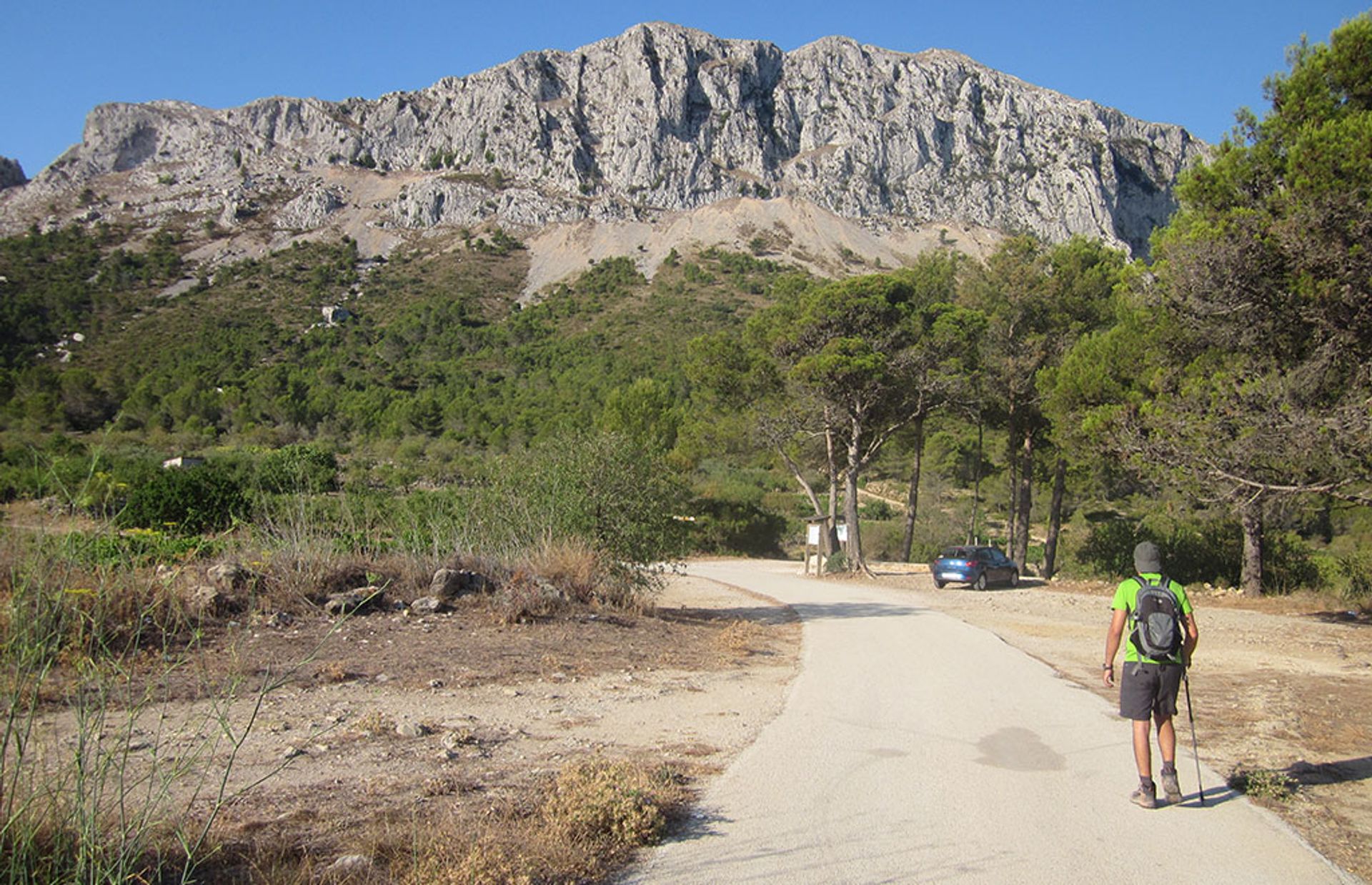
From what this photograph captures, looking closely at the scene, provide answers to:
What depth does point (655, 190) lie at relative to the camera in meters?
123

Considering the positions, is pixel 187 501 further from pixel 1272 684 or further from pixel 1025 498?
pixel 1025 498

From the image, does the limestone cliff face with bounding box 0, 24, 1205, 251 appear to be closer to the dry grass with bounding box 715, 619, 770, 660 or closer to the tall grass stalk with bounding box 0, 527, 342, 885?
the dry grass with bounding box 715, 619, 770, 660

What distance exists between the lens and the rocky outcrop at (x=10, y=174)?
12388 centimetres

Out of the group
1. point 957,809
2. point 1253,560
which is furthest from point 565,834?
point 1253,560

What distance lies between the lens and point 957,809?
4.98 m

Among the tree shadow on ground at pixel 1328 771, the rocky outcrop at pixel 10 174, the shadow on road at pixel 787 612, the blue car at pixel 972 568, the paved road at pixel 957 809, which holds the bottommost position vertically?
the shadow on road at pixel 787 612

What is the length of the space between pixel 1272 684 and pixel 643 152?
124 m

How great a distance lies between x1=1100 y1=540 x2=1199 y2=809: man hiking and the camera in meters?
5.29

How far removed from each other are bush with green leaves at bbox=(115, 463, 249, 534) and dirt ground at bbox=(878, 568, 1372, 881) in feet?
44.1

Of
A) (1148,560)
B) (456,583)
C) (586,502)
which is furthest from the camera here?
(586,502)

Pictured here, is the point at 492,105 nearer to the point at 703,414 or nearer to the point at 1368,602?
the point at 703,414

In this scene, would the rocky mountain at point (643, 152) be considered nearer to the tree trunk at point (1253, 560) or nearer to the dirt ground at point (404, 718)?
the tree trunk at point (1253, 560)

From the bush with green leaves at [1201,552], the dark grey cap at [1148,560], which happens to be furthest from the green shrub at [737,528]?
the dark grey cap at [1148,560]

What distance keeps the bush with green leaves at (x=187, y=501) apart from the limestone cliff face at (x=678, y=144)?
104 metres
